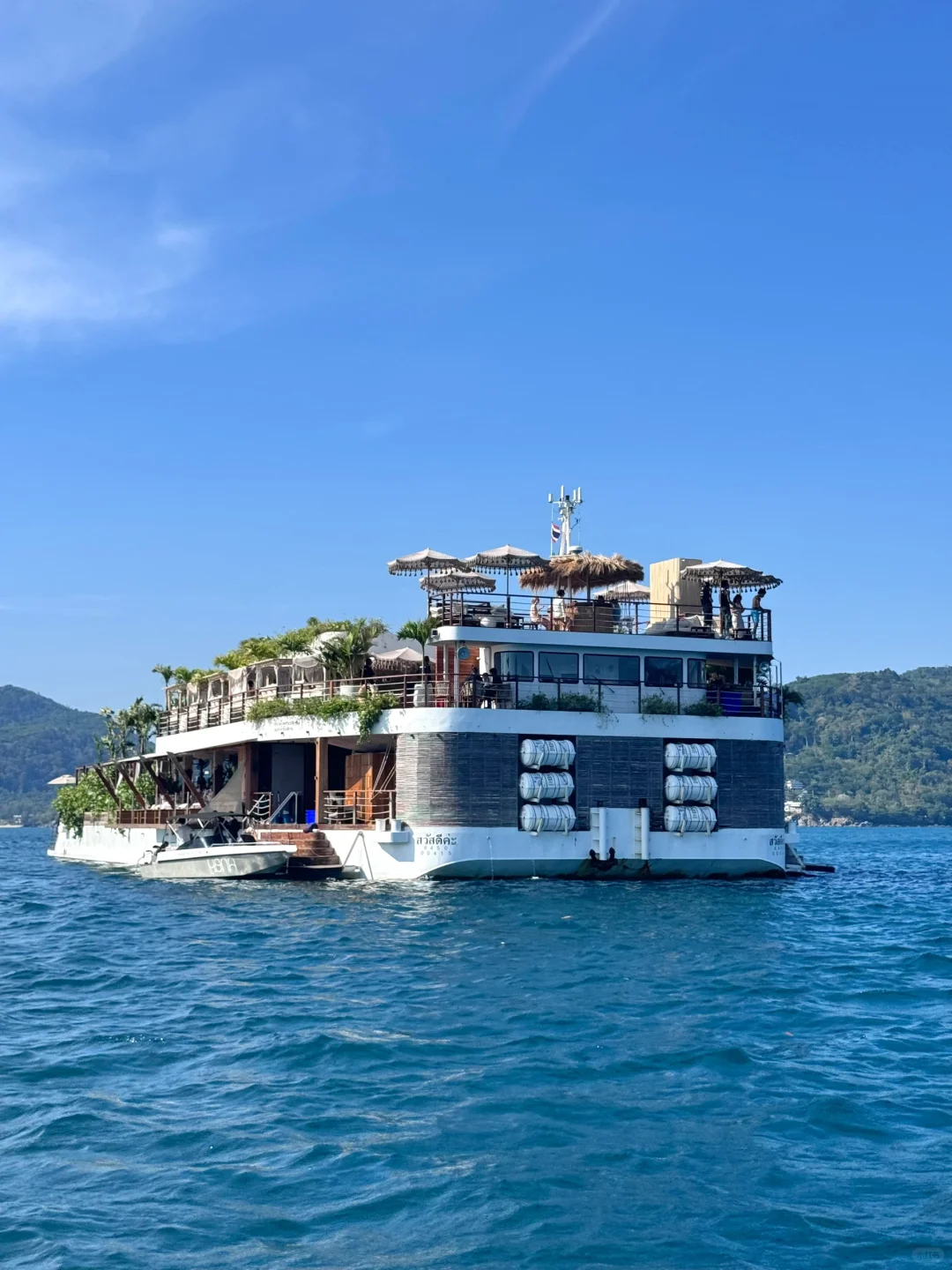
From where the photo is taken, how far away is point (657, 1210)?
1042 cm

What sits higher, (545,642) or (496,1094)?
→ (545,642)

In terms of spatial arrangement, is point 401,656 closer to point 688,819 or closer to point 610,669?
point 610,669

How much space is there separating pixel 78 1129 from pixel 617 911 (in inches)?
759

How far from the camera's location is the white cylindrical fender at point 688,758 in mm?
39594

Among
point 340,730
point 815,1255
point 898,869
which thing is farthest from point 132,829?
point 815,1255

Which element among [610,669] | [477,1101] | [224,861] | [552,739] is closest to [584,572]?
[610,669]

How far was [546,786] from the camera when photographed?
37.8 metres

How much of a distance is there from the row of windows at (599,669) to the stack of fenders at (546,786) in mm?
2646

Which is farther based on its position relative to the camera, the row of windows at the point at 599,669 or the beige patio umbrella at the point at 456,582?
the beige patio umbrella at the point at 456,582

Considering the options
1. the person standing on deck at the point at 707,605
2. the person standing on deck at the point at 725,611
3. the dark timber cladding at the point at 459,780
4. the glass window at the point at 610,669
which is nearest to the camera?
the dark timber cladding at the point at 459,780

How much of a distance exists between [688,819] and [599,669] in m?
5.10

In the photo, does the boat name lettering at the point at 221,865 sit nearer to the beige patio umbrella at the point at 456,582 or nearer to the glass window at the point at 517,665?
the glass window at the point at 517,665

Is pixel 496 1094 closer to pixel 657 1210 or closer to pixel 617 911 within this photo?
pixel 657 1210

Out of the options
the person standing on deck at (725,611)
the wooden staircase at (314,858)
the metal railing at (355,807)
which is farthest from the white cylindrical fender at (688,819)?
the wooden staircase at (314,858)
